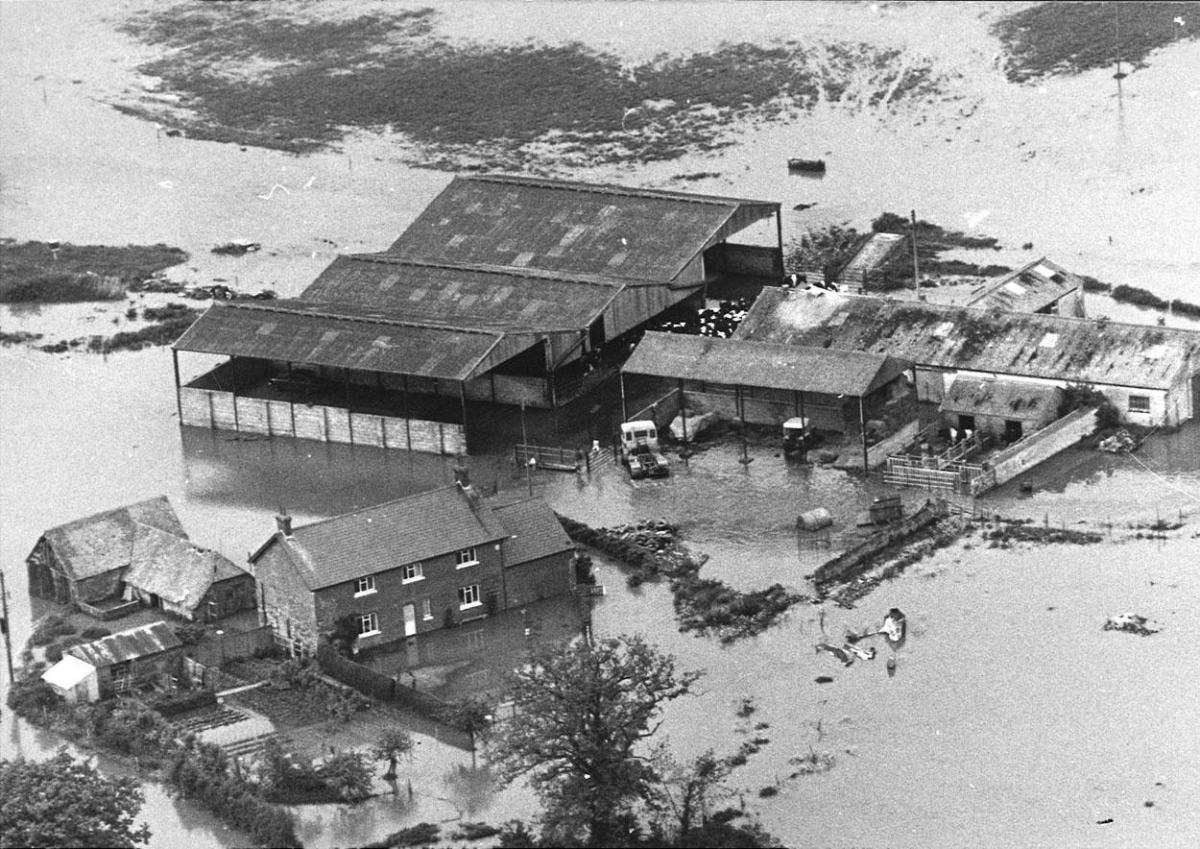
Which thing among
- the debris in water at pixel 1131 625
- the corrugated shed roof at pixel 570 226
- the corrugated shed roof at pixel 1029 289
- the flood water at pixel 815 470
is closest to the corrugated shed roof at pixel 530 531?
the flood water at pixel 815 470

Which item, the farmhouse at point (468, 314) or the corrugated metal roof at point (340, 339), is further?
the farmhouse at point (468, 314)

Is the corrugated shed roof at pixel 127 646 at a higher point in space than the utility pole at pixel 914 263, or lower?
lower

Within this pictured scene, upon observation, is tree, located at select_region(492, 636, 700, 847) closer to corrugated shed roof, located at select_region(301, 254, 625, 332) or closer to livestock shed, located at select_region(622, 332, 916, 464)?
livestock shed, located at select_region(622, 332, 916, 464)

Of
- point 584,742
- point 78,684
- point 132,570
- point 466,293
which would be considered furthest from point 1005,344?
point 78,684

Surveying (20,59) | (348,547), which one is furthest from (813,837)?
(20,59)

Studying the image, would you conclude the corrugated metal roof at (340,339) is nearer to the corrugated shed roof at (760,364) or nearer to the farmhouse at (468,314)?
the farmhouse at (468,314)
